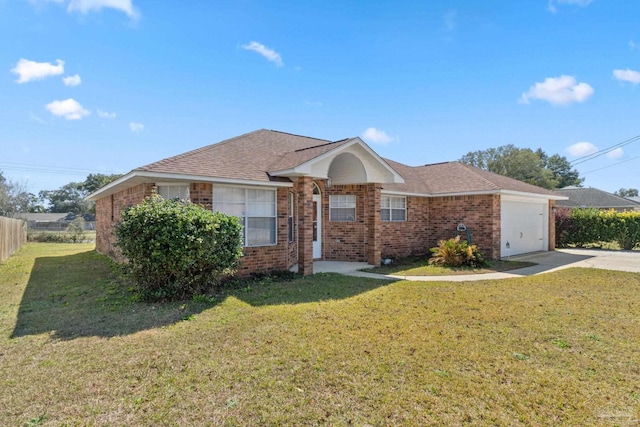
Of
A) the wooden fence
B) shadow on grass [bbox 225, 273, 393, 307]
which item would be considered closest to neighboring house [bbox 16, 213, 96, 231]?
the wooden fence

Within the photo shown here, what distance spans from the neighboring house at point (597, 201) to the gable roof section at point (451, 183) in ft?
73.8

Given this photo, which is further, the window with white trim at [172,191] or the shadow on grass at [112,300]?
the window with white trim at [172,191]

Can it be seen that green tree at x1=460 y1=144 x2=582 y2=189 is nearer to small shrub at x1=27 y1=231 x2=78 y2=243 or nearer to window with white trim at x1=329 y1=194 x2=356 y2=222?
window with white trim at x1=329 y1=194 x2=356 y2=222

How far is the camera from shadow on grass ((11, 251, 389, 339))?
227 inches

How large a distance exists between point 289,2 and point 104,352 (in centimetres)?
1147

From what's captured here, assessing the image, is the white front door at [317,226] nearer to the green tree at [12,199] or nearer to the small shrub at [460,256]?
the small shrub at [460,256]

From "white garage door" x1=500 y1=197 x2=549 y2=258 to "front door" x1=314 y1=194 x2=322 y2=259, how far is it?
755cm

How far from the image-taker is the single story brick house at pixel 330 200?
9.47m

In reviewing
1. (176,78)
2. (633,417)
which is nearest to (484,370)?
(633,417)

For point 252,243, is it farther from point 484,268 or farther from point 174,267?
point 484,268

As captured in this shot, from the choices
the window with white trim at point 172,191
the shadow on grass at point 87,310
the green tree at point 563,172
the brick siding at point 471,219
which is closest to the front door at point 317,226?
the window with white trim at point 172,191

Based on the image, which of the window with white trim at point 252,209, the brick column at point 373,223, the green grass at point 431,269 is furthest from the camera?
the brick column at point 373,223

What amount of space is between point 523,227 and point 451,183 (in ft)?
12.7

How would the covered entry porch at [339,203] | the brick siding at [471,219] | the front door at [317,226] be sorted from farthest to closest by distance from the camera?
the brick siding at [471,219]
the front door at [317,226]
the covered entry porch at [339,203]
